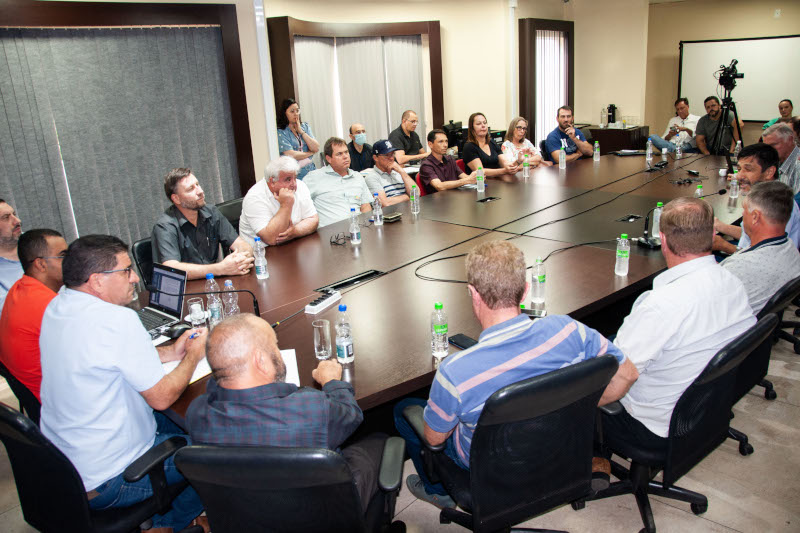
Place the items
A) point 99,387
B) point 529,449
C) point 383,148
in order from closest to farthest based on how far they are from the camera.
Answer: point 529,449
point 99,387
point 383,148

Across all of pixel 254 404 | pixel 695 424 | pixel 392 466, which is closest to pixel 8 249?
pixel 254 404

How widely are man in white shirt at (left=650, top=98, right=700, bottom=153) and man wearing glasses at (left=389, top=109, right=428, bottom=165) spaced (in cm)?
267

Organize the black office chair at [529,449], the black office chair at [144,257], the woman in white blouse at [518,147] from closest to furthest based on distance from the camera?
the black office chair at [529,449] < the black office chair at [144,257] < the woman in white blouse at [518,147]

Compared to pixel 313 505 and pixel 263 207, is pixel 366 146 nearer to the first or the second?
pixel 263 207

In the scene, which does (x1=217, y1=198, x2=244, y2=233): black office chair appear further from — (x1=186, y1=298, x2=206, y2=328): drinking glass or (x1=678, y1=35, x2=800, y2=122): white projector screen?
(x1=678, y1=35, x2=800, y2=122): white projector screen

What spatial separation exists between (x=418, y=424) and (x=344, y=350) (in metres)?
0.43

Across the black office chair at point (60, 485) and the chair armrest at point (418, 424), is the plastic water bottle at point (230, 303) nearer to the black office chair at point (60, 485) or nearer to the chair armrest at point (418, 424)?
the black office chair at point (60, 485)

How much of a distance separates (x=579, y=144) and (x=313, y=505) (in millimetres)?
5585

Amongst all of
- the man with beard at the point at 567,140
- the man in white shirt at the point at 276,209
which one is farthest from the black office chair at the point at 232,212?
the man with beard at the point at 567,140

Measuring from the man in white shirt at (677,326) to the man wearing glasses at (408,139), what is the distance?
198 inches

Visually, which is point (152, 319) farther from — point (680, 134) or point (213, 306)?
point (680, 134)

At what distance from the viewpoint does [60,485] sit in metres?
1.72

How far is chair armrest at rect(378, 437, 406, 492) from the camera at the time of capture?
61.6 inches

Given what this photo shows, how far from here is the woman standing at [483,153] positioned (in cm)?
554
